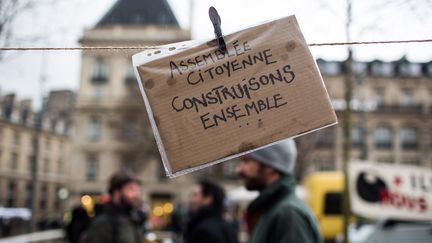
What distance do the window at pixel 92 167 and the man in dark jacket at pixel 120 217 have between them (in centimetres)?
4303

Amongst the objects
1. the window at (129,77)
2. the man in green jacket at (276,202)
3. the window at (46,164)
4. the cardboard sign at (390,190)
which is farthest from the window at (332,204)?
the window at (129,77)

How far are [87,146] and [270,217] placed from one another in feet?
150

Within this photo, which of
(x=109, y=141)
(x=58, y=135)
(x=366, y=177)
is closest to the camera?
(x=366, y=177)

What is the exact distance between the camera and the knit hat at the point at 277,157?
9.25ft

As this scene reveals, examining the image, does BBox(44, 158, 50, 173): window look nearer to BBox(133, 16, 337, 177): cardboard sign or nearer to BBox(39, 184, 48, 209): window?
BBox(39, 184, 48, 209): window

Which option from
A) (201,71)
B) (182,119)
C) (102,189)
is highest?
(102,189)

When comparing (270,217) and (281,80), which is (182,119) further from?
(270,217)

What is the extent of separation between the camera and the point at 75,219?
5.68 meters

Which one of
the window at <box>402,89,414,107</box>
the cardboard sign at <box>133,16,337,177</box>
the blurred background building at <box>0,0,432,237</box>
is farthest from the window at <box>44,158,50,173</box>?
the window at <box>402,89,414,107</box>

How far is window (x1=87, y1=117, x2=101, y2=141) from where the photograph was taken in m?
46.2

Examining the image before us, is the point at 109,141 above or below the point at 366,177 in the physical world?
above

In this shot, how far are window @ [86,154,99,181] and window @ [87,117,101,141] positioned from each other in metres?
1.58

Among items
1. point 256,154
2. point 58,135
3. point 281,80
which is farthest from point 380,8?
point 58,135

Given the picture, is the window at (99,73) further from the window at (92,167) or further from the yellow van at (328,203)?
the yellow van at (328,203)
